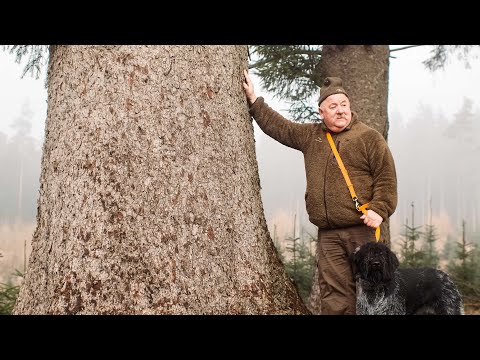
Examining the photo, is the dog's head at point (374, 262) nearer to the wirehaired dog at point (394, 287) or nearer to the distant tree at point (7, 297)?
the wirehaired dog at point (394, 287)

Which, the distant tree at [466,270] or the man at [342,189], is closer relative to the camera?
the man at [342,189]

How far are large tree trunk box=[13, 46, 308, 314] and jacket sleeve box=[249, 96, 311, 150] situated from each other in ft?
1.57

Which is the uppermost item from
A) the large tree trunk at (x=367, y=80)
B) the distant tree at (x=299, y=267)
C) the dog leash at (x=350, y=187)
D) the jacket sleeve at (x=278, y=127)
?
the large tree trunk at (x=367, y=80)

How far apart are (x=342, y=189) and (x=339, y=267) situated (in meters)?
0.64

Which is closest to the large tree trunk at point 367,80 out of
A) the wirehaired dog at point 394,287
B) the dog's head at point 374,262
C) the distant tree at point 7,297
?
the wirehaired dog at point 394,287

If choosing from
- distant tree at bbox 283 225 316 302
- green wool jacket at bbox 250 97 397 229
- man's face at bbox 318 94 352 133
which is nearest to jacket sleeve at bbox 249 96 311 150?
green wool jacket at bbox 250 97 397 229

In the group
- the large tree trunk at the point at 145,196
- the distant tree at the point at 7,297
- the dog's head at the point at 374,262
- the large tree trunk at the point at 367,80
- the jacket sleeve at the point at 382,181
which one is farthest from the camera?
the large tree trunk at the point at 367,80

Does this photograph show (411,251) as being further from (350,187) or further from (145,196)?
(145,196)

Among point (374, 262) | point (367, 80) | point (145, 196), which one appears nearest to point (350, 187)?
point (374, 262)

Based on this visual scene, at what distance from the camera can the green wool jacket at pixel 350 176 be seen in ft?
11.9

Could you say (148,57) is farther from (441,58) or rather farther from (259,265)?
(441,58)

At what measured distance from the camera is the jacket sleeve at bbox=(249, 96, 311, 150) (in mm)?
3954
